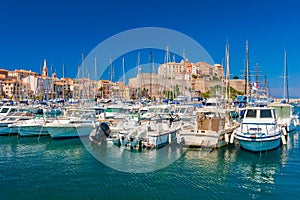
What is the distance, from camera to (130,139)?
16672 mm

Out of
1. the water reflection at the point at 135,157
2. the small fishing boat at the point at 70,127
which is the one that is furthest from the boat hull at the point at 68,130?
the water reflection at the point at 135,157

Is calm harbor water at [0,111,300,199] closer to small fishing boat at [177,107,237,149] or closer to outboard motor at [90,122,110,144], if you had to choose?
small fishing boat at [177,107,237,149]

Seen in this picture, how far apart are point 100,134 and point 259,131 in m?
10.8

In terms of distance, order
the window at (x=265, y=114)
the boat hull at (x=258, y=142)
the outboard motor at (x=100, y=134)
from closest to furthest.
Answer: the boat hull at (x=258, y=142) → the window at (x=265, y=114) → the outboard motor at (x=100, y=134)

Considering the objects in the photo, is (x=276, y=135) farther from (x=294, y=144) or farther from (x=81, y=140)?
(x=81, y=140)

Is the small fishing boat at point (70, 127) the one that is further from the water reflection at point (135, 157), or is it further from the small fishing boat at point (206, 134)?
the small fishing boat at point (206, 134)

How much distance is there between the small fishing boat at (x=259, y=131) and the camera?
14922 mm

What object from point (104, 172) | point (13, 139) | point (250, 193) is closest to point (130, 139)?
point (104, 172)

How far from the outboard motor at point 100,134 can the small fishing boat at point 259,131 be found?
9.22 m

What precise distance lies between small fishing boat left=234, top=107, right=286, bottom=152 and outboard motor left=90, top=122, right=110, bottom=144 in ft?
30.3

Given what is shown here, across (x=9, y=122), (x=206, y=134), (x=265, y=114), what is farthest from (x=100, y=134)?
(x=265, y=114)

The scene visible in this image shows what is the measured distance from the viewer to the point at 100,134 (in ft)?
60.3

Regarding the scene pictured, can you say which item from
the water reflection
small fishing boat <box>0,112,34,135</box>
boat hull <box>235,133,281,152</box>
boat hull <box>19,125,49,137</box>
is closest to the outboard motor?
the water reflection

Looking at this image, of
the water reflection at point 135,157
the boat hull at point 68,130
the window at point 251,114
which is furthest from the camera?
the boat hull at point 68,130
